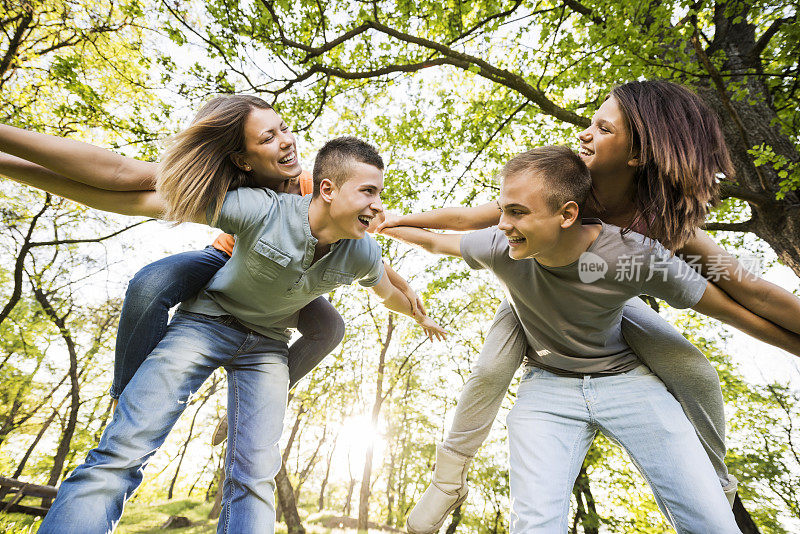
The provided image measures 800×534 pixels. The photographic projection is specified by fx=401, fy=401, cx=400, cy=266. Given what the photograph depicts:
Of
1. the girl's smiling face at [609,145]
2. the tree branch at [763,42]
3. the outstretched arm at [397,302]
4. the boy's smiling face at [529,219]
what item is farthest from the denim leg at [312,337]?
the tree branch at [763,42]

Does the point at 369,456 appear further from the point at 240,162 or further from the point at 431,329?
the point at 240,162

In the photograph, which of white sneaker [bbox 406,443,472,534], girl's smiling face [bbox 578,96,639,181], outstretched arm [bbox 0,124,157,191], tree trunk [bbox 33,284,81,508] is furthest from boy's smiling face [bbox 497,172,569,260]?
tree trunk [bbox 33,284,81,508]

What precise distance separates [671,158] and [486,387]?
1.50 metres

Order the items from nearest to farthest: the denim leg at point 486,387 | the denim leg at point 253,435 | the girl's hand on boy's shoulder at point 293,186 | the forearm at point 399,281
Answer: the denim leg at point 253,435 → the denim leg at point 486,387 → the girl's hand on boy's shoulder at point 293,186 → the forearm at point 399,281

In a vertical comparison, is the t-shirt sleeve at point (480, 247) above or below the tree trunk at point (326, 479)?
above

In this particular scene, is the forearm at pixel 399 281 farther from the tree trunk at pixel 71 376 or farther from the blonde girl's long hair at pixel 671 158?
the tree trunk at pixel 71 376

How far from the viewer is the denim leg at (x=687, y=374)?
6.79ft

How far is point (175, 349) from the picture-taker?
204 centimetres

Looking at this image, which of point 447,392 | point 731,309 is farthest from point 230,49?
point 447,392

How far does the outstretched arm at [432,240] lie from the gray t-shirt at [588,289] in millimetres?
81

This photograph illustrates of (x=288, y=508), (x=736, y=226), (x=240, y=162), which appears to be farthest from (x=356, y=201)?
(x=288, y=508)

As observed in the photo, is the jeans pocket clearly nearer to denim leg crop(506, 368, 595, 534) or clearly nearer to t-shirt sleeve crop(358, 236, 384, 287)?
t-shirt sleeve crop(358, 236, 384, 287)

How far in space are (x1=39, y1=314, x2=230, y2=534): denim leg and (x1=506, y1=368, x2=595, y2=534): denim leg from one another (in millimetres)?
1650

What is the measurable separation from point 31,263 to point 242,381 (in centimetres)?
1445
